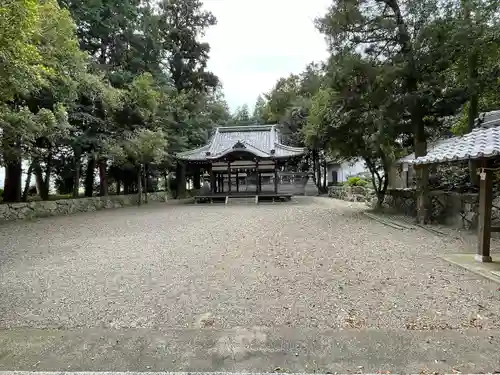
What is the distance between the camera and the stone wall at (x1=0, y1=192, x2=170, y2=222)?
11641 mm

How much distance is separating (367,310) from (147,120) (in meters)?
15.0

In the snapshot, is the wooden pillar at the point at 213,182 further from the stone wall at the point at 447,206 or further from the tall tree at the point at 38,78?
the stone wall at the point at 447,206

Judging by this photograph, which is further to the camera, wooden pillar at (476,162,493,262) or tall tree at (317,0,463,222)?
tall tree at (317,0,463,222)

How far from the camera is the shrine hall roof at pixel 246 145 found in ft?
64.8

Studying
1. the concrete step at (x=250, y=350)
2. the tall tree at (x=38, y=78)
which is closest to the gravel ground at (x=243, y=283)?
the concrete step at (x=250, y=350)

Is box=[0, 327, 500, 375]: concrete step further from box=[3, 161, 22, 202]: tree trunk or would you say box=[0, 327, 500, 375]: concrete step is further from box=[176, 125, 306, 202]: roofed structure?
box=[176, 125, 306, 202]: roofed structure

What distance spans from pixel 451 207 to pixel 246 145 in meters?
12.3

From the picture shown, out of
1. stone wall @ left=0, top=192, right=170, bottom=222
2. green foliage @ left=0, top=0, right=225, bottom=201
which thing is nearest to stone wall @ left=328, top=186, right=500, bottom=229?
green foliage @ left=0, top=0, right=225, bottom=201

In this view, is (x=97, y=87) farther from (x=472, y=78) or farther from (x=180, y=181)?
(x=180, y=181)

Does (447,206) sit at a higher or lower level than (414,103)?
lower

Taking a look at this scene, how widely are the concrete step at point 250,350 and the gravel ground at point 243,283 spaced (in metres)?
0.19

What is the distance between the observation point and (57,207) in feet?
44.8

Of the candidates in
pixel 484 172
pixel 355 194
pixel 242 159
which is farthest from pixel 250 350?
pixel 242 159

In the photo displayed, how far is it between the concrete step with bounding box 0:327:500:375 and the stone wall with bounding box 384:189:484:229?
6.41 metres
